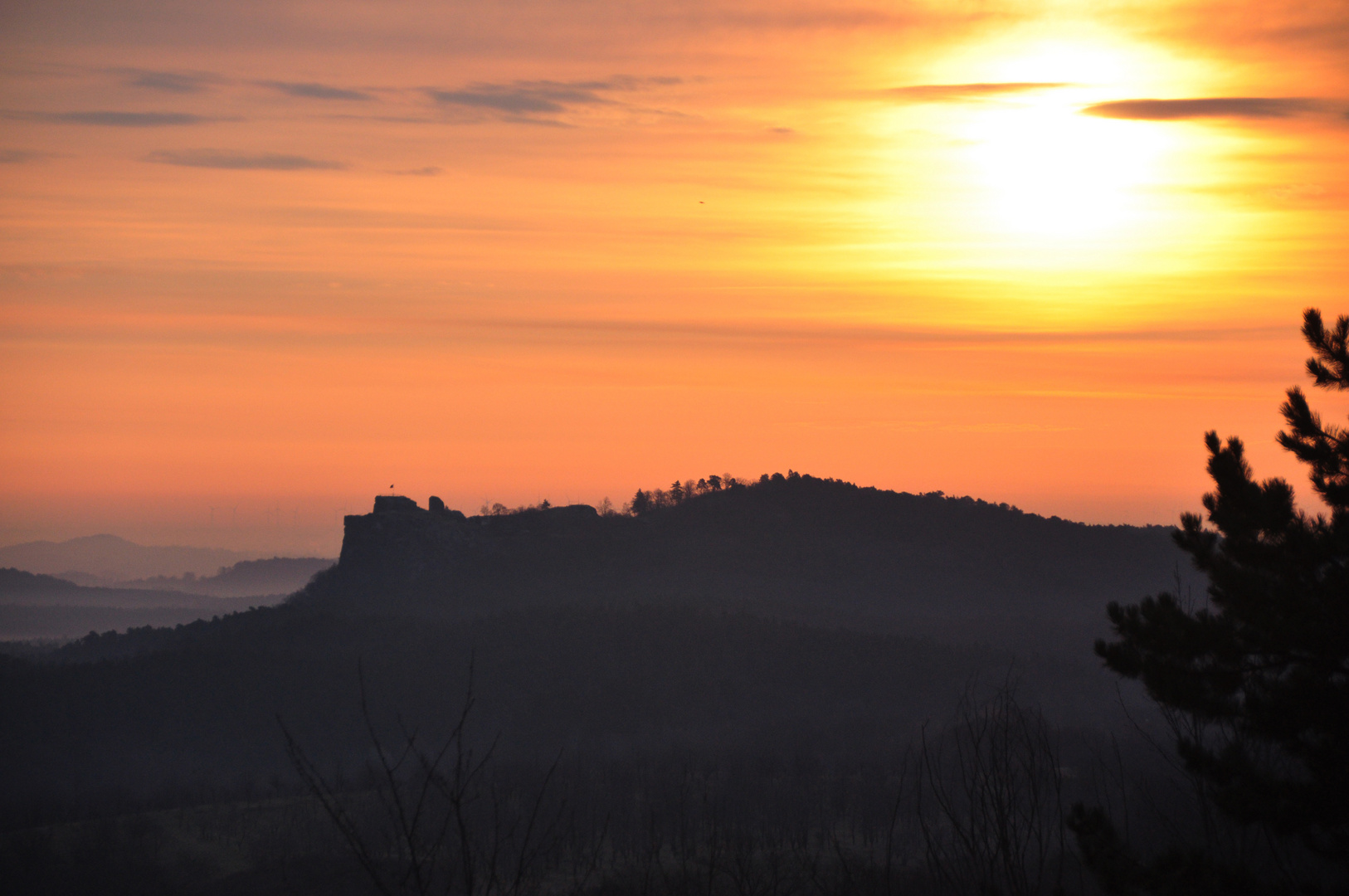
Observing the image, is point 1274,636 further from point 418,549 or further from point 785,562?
point 785,562

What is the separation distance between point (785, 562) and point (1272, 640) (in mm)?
133145

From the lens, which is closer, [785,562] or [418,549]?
[418,549]

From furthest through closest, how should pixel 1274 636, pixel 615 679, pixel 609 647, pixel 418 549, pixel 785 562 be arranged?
pixel 785 562
pixel 418 549
pixel 609 647
pixel 615 679
pixel 1274 636

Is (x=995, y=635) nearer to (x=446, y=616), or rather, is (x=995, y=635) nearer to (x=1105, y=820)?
(x=446, y=616)

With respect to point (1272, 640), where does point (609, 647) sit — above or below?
below

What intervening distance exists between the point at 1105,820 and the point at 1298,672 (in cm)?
399

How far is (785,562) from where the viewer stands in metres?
149

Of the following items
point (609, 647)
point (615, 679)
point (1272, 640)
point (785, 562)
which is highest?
point (785, 562)

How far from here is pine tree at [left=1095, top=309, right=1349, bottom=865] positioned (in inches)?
628

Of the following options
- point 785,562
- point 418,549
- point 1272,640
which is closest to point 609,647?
point 418,549

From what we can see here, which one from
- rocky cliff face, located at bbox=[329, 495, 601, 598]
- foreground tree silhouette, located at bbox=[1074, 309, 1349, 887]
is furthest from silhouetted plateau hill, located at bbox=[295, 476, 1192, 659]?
foreground tree silhouette, located at bbox=[1074, 309, 1349, 887]

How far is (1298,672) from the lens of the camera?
648 inches

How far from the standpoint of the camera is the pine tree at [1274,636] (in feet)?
52.4

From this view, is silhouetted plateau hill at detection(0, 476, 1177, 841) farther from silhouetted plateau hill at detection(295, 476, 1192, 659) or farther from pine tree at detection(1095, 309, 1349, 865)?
pine tree at detection(1095, 309, 1349, 865)
